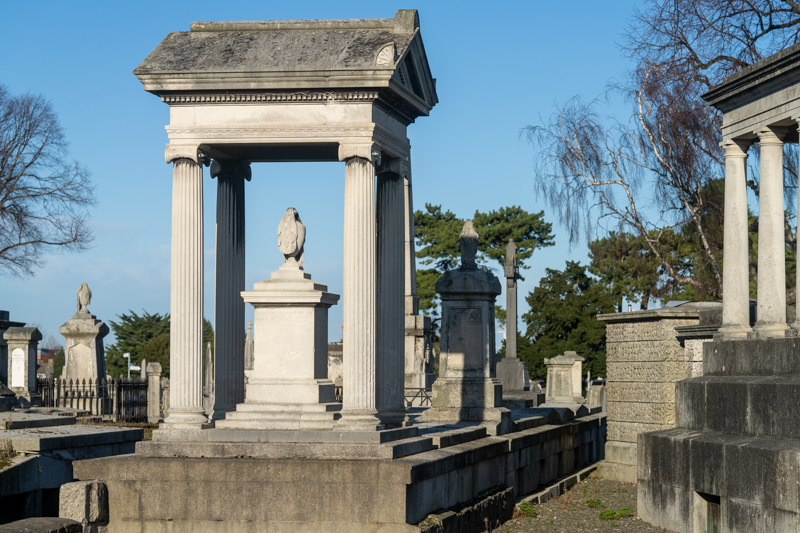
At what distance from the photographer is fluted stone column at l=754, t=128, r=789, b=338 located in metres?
14.6

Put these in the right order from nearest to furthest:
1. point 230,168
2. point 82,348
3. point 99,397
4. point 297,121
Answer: point 297,121 < point 230,168 < point 99,397 < point 82,348

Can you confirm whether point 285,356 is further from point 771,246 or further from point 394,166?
point 771,246

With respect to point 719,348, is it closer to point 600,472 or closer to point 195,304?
point 600,472

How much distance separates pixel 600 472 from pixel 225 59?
10.8 meters

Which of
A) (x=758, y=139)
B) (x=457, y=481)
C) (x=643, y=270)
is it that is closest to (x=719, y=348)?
(x=758, y=139)

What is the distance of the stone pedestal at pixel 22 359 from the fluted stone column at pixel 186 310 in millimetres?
11864

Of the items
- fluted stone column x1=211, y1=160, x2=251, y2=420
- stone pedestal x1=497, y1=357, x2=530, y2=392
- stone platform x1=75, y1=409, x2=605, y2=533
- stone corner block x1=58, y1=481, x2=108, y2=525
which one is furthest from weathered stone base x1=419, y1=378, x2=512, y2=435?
stone pedestal x1=497, y1=357, x2=530, y2=392

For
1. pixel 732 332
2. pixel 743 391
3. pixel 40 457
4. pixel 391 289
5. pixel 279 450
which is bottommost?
pixel 40 457

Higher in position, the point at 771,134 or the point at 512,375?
the point at 771,134

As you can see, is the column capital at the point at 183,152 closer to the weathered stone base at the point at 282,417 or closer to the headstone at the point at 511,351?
the weathered stone base at the point at 282,417

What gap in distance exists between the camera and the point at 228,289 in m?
13.9

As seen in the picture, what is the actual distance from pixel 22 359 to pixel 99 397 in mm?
2017

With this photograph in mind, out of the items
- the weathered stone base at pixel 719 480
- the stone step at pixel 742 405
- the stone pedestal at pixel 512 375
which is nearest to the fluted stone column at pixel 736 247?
the stone step at pixel 742 405

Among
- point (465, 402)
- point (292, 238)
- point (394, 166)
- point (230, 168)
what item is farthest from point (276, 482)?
point (465, 402)
